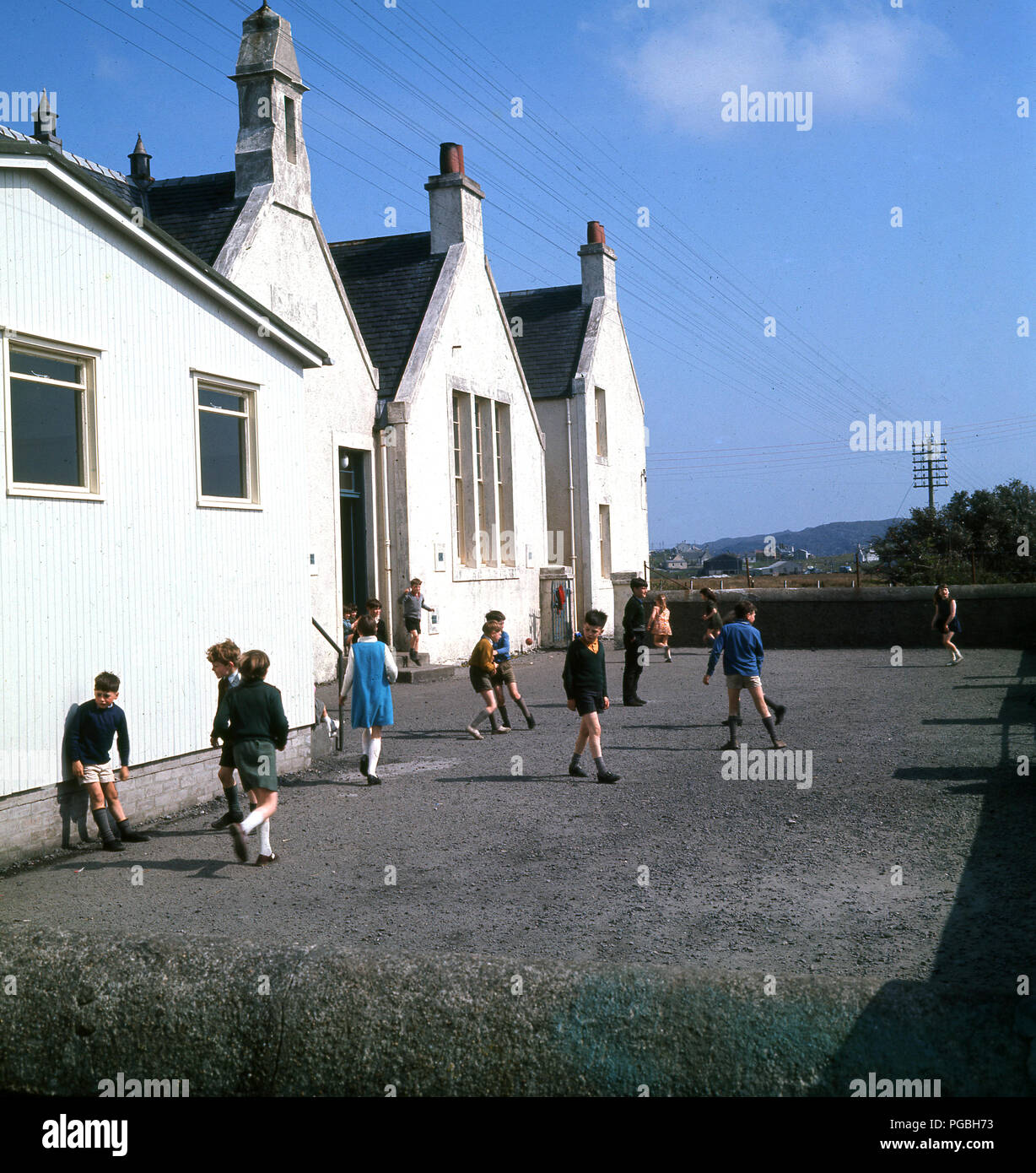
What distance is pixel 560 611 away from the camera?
2980cm

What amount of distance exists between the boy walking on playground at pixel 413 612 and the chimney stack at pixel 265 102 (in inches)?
279

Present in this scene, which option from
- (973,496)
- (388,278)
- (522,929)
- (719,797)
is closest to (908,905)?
(522,929)

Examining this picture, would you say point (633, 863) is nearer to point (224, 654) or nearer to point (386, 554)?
point (224, 654)

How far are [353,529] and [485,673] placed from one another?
322 inches

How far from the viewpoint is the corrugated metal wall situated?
8.95 metres

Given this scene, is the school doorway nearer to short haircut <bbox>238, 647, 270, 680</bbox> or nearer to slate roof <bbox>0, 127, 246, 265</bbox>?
slate roof <bbox>0, 127, 246, 265</bbox>

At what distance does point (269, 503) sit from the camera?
40.5 ft

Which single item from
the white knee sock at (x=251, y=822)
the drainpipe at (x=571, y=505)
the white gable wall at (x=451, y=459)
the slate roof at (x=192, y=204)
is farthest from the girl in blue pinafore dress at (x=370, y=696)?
the drainpipe at (x=571, y=505)

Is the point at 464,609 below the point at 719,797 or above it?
above

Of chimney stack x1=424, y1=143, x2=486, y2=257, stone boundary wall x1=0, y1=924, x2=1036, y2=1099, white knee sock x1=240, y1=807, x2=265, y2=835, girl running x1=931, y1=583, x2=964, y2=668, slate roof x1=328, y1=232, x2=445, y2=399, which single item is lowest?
white knee sock x1=240, y1=807, x2=265, y2=835

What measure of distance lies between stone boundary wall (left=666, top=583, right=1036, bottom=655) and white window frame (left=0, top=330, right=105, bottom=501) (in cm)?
2186

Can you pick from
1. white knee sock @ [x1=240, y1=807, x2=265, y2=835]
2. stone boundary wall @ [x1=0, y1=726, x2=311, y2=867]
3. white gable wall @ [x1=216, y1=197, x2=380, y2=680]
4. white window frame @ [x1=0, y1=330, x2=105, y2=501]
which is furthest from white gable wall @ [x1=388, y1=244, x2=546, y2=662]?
white knee sock @ [x1=240, y1=807, x2=265, y2=835]

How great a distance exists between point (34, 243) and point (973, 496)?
151 feet

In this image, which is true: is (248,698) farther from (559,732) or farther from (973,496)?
(973,496)
